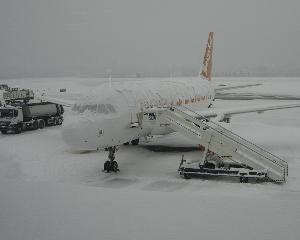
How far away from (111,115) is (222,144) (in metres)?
5.46

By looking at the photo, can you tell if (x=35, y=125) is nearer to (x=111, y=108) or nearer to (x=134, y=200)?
(x=111, y=108)

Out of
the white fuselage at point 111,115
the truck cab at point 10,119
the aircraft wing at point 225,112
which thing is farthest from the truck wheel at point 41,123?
the aircraft wing at point 225,112

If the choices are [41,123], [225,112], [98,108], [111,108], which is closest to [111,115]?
[111,108]

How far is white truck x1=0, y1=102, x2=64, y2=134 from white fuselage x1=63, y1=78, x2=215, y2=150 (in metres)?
14.0

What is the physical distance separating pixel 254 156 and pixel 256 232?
7771 mm

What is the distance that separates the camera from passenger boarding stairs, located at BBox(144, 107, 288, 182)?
17.9 metres

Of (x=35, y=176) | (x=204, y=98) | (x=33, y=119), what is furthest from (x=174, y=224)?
(x=33, y=119)

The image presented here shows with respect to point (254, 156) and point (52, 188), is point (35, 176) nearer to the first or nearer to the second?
point (52, 188)

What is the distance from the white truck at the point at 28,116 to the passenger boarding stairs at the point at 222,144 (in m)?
16.4

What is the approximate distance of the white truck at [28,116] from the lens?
106 ft

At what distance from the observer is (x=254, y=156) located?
1859 cm

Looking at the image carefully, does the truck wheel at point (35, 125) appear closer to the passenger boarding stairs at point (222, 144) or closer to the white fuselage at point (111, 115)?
the white fuselage at point (111, 115)

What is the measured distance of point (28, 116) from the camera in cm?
3400

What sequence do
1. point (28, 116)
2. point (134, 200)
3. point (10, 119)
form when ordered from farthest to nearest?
1. point (28, 116)
2. point (10, 119)
3. point (134, 200)
